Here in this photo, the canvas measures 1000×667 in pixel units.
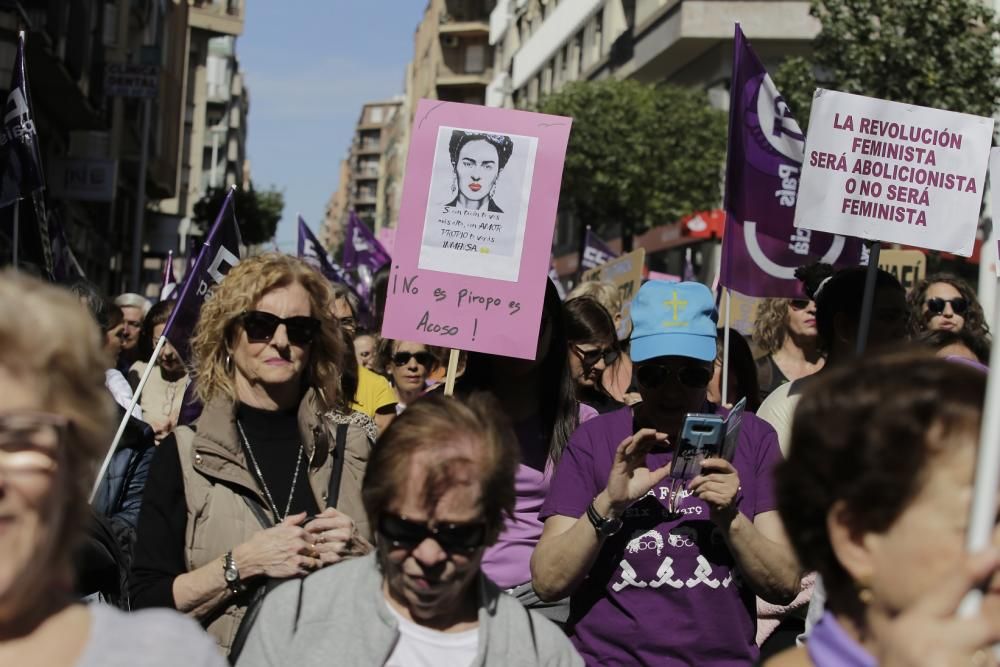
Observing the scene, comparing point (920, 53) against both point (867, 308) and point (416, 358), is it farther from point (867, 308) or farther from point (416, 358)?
point (867, 308)

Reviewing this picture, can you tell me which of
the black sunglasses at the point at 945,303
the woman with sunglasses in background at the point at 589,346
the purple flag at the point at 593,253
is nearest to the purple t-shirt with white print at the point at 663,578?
the woman with sunglasses in background at the point at 589,346

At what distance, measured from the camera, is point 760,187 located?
23.0 feet

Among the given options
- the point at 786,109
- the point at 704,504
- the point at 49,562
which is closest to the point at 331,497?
the point at 704,504

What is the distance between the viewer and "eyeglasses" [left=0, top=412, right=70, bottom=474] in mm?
1940

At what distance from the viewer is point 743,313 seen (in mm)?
10703

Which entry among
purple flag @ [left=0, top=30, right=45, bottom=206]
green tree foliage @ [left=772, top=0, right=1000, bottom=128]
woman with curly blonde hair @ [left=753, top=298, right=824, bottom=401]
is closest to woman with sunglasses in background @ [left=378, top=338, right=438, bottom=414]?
woman with curly blonde hair @ [left=753, top=298, right=824, bottom=401]

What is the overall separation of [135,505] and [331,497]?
144 centimetres

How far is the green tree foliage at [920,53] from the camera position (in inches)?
857

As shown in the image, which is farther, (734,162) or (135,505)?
(734,162)

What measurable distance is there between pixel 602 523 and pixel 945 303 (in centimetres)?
407

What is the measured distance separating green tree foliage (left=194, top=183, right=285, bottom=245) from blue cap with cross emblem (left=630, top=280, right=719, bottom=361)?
40.9 meters

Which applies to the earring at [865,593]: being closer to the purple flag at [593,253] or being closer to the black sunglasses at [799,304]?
the black sunglasses at [799,304]

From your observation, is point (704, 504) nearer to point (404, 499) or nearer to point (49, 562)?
point (404, 499)

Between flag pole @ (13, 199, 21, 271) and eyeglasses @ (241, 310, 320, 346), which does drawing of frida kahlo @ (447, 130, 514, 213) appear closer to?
eyeglasses @ (241, 310, 320, 346)
